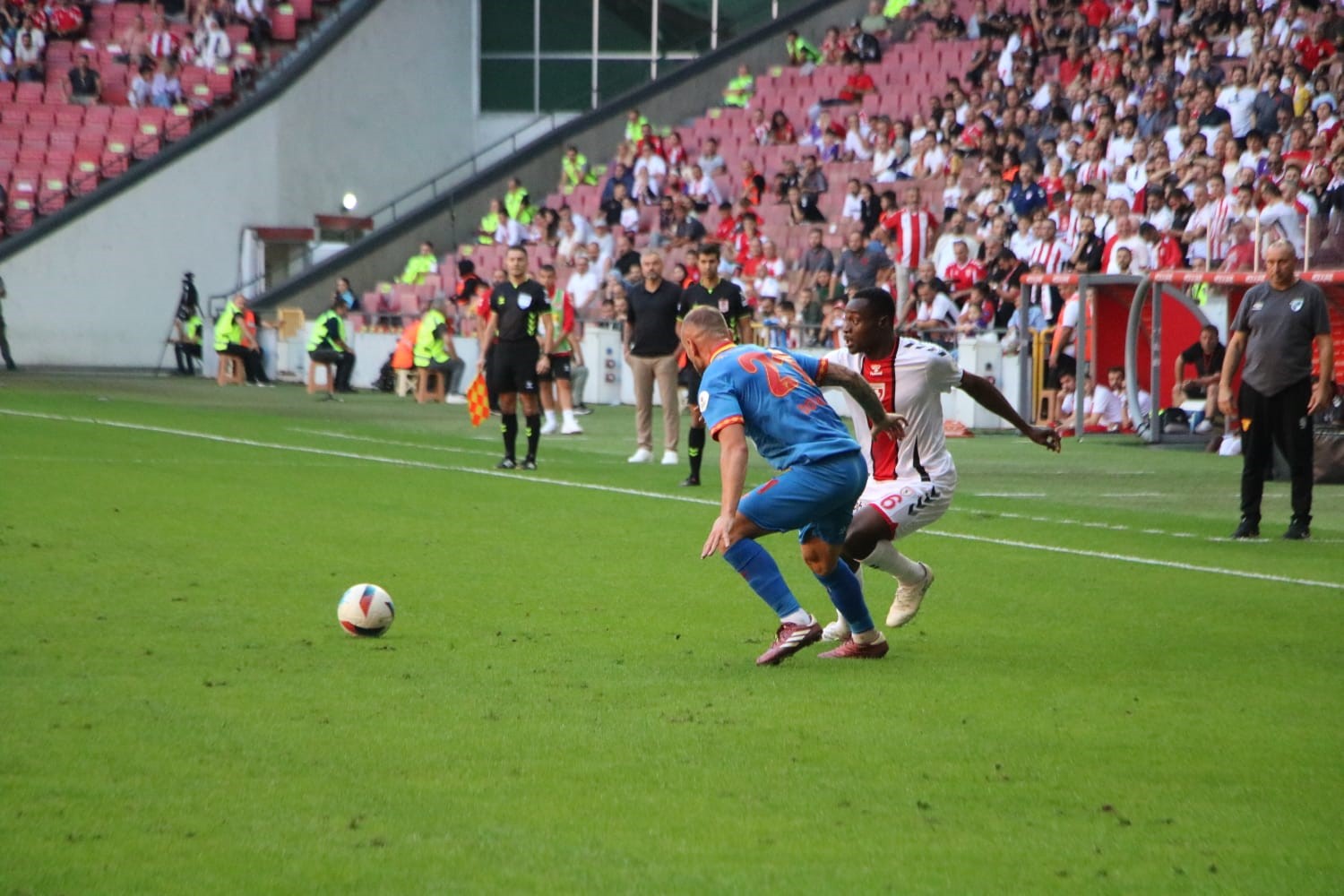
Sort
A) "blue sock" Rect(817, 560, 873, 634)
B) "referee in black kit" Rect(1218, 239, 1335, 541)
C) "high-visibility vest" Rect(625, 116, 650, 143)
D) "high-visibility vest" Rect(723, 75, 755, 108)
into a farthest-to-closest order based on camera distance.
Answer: "high-visibility vest" Rect(723, 75, 755, 108) < "high-visibility vest" Rect(625, 116, 650, 143) < "referee in black kit" Rect(1218, 239, 1335, 541) < "blue sock" Rect(817, 560, 873, 634)

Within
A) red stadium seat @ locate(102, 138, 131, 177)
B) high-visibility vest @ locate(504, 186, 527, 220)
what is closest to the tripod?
red stadium seat @ locate(102, 138, 131, 177)

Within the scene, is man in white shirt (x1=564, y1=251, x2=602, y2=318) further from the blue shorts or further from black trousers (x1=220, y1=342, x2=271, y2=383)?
the blue shorts

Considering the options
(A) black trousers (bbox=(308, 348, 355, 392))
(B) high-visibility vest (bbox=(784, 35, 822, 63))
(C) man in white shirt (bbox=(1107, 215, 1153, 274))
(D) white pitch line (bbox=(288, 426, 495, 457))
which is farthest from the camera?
(B) high-visibility vest (bbox=(784, 35, 822, 63))

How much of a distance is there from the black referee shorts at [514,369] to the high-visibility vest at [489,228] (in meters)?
19.7

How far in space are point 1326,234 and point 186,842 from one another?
667 inches

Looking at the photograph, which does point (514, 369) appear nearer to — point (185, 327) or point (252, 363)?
point (252, 363)

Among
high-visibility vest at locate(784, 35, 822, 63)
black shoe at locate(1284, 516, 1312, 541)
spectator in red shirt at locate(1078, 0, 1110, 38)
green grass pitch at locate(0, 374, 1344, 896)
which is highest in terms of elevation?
high-visibility vest at locate(784, 35, 822, 63)

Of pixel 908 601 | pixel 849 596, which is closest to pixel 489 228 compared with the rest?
pixel 908 601

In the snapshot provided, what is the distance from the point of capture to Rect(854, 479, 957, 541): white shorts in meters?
8.67

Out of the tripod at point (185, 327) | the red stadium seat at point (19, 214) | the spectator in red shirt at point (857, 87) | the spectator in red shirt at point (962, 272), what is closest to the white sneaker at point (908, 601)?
the spectator in red shirt at point (962, 272)

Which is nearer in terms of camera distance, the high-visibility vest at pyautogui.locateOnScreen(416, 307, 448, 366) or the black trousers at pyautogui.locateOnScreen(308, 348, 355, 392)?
the high-visibility vest at pyautogui.locateOnScreen(416, 307, 448, 366)

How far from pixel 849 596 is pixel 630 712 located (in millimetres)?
1540

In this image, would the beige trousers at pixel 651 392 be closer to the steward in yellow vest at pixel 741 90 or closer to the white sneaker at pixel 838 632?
the white sneaker at pixel 838 632

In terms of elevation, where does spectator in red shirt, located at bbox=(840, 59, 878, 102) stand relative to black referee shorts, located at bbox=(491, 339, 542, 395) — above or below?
above
